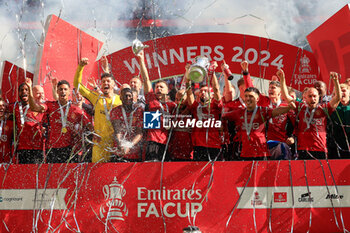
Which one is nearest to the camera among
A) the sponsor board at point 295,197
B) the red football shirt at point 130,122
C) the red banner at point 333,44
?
the sponsor board at point 295,197

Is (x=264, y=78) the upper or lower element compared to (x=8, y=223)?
upper

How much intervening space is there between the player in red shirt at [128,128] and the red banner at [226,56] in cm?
235

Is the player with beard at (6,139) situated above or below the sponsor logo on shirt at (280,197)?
above

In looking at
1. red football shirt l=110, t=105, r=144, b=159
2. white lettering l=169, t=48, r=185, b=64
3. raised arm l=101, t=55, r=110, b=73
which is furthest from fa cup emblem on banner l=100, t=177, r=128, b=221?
white lettering l=169, t=48, r=185, b=64

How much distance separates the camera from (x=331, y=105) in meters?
4.49

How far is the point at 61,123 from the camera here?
15.6 feet

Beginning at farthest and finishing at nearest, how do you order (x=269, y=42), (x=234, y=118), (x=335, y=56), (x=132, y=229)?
(x=269, y=42) < (x=335, y=56) < (x=234, y=118) < (x=132, y=229)

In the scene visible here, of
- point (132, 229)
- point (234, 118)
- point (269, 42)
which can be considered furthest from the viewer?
A: point (269, 42)

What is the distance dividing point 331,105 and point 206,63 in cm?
146

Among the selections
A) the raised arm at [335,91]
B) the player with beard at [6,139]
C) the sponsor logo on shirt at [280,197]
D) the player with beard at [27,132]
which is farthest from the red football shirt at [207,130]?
the player with beard at [6,139]

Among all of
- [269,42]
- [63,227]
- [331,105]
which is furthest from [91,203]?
[269,42]

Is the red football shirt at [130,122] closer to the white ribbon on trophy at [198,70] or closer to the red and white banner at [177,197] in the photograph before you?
the red and white banner at [177,197]

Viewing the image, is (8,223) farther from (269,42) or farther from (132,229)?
(269,42)

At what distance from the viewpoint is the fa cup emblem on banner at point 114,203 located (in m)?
4.27
